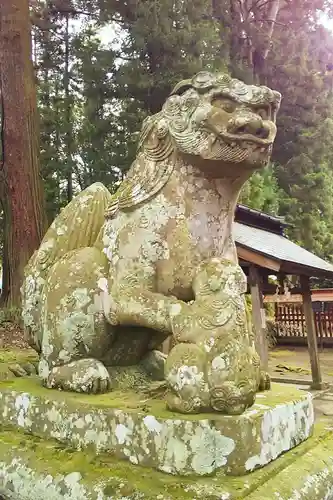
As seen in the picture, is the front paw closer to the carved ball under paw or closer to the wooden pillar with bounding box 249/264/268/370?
the carved ball under paw

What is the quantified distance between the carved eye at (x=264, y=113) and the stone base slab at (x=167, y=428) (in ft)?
2.59

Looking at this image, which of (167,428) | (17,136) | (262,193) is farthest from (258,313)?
(167,428)

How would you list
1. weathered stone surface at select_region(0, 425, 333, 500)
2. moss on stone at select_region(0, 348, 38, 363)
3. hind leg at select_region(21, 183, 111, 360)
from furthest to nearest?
moss on stone at select_region(0, 348, 38, 363) < hind leg at select_region(21, 183, 111, 360) < weathered stone surface at select_region(0, 425, 333, 500)

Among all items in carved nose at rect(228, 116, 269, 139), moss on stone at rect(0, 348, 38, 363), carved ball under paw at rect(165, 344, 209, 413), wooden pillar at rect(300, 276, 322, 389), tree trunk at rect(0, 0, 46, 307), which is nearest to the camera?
carved ball under paw at rect(165, 344, 209, 413)

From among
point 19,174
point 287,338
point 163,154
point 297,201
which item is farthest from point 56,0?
Result: point 163,154

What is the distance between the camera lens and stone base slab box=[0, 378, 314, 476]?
112 centimetres

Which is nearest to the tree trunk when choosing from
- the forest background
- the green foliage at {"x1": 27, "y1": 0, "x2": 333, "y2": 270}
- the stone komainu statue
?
the forest background

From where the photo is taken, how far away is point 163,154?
1513mm

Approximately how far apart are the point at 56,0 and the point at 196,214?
966cm

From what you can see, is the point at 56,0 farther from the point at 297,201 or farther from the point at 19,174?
the point at 297,201

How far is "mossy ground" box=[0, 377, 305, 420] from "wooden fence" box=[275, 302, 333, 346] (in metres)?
10.5

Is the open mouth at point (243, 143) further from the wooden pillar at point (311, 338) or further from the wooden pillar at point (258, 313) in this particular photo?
the wooden pillar at point (311, 338)

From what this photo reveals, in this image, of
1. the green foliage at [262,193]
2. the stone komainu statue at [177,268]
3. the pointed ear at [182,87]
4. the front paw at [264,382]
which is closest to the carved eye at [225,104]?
the stone komainu statue at [177,268]

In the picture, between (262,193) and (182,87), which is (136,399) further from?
(262,193)
